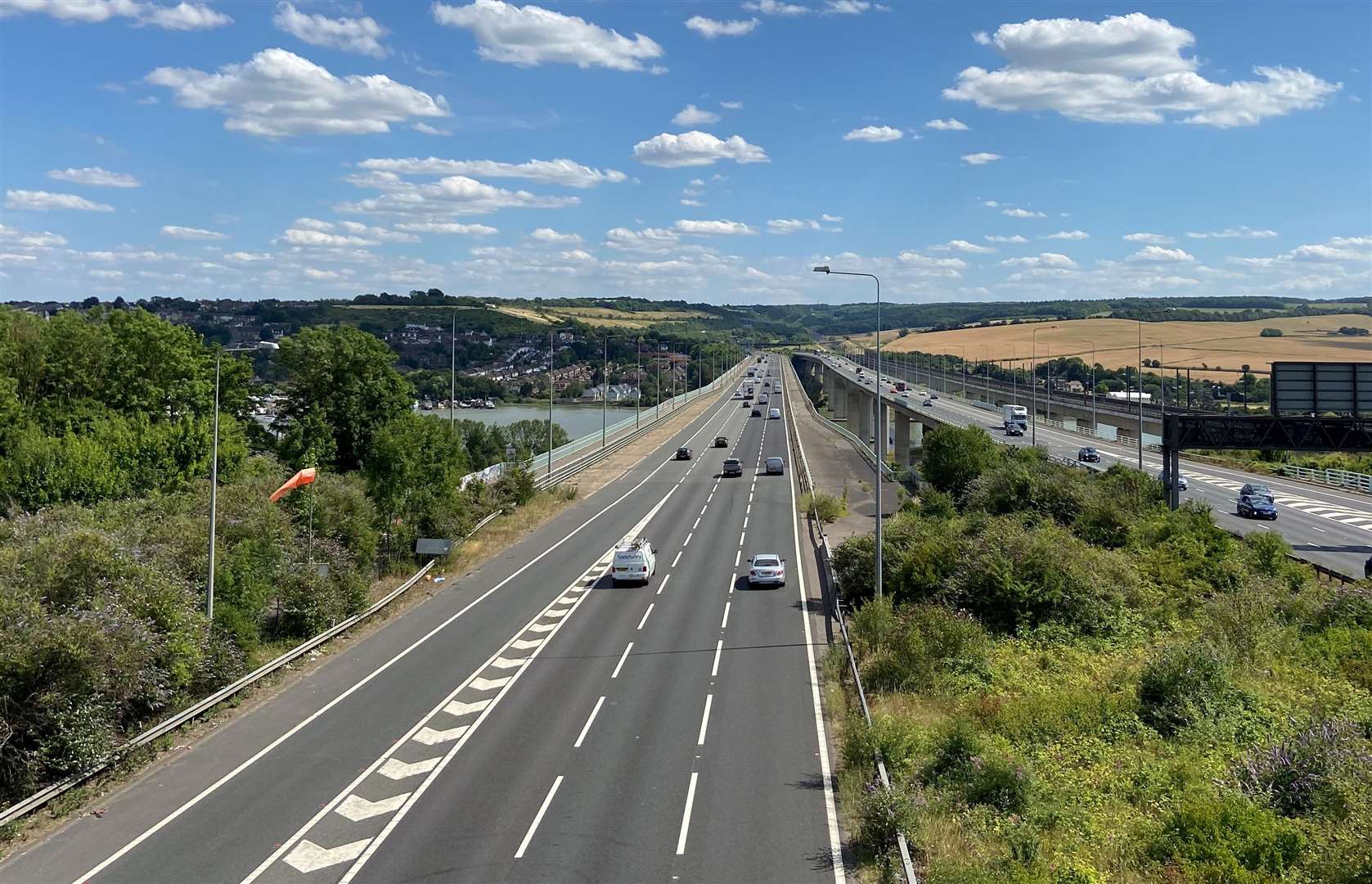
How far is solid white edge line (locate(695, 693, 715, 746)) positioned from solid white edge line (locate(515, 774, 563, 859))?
301 cm

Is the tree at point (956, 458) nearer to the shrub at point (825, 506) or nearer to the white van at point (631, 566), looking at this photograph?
the shrub at point (825, 506)

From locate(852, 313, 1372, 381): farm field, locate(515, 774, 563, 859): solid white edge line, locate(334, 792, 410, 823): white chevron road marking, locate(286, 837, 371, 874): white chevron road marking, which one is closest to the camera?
locate(286, 837, 371, 874): white chevron road marking

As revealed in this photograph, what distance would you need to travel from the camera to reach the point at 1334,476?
222 ft

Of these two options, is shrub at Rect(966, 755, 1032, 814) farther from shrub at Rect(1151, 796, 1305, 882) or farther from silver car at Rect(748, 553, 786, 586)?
silver car at Rect(748, 553, 786, 586)

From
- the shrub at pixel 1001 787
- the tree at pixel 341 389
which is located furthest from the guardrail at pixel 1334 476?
the tree at pixel 341 389

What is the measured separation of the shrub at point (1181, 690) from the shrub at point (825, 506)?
81.7ft

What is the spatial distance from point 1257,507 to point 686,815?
4500cm

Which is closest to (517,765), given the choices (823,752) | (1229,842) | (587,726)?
(587,726)

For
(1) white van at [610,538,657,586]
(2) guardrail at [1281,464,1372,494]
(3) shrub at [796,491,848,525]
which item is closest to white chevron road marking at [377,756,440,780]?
(1) white van at [610,538,657,586]

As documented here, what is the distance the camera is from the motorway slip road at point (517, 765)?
14234 millimetres

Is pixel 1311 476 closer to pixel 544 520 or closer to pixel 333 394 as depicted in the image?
pixel 544 520

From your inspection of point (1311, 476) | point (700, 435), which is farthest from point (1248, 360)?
point (700, 435)

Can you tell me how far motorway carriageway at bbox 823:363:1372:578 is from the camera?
42.5 metres

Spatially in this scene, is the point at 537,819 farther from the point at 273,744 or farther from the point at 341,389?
the point at 341,389
